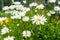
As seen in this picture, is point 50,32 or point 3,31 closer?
point 3,31

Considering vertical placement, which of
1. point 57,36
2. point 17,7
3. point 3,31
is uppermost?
point 17,7

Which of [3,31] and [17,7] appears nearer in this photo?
[3,31]

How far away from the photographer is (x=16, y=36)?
120 inches

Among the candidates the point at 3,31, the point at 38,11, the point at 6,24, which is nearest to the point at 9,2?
the point at 38,11

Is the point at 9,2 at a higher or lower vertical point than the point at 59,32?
higher

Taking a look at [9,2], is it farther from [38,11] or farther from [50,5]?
[38,11]

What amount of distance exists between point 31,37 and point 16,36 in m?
0.20

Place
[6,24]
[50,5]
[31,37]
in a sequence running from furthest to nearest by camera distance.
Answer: [50,5] → [6,24] → [31,37]

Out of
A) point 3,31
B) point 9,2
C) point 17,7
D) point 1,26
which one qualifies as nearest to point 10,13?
point 17,7

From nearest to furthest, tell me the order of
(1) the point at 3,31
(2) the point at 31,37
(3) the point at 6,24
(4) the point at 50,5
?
1. (1) the point at 3,31
2. (2) the point at 31,37
3. (3) the point at 6,24
4. (4) the point at 50,5

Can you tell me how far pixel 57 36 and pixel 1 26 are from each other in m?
0.79

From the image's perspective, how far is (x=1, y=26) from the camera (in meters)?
3.10

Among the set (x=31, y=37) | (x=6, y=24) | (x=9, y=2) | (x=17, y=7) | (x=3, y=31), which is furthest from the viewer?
(x=9, y=2)

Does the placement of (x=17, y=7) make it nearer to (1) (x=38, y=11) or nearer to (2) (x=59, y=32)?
(1) (x=38, y=11)
